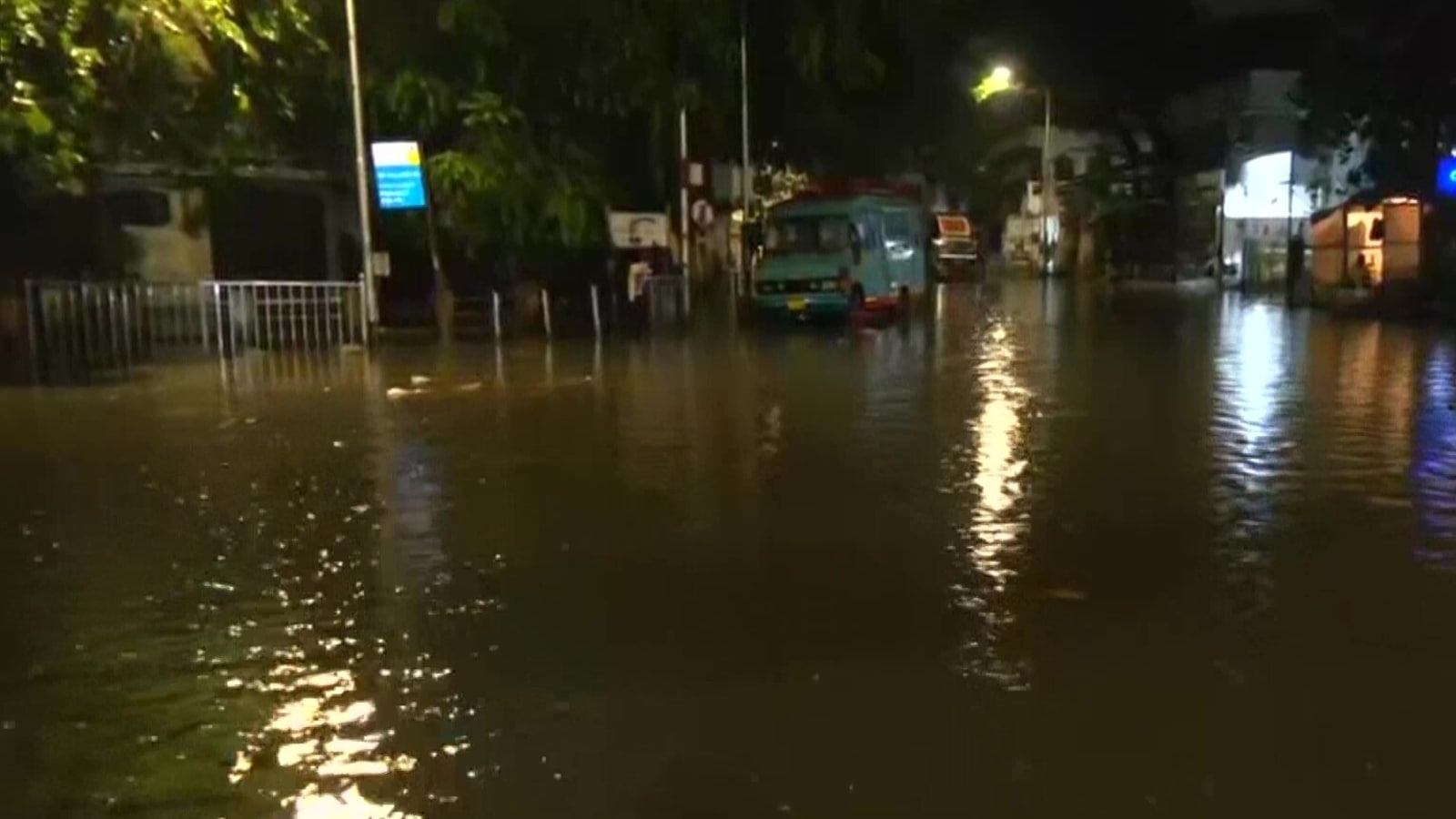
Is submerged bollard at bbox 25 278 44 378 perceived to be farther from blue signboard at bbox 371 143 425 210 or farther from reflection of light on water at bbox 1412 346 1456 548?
reflection of light on water at bbox 1412 346 1456 548

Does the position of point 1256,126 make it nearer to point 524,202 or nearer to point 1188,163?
point 1188,163

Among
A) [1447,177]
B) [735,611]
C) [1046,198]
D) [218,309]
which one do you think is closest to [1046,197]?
[1046,198]

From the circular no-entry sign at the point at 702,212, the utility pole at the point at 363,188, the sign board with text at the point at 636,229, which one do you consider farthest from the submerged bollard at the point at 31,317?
the circular no-entry sign at the point at 702,212

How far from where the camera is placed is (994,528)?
393 inches

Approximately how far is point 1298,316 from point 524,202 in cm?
1593

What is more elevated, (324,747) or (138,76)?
(138,76)

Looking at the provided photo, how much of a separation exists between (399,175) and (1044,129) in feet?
151

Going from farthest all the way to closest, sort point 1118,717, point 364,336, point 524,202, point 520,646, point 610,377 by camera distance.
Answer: point 524,202, point 364,336, point 610,377, point 520,646, point 1118,717

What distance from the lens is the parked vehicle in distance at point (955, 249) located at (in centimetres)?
6419

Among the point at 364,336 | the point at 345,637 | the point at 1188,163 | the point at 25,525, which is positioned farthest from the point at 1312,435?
the point at 1188,163

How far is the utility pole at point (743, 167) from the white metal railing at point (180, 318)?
9570 millimetres

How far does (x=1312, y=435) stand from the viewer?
1395cm

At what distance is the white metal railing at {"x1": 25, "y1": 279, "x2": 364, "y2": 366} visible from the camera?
23.4 metres

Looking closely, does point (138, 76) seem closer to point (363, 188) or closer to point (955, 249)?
point (363, 188)
